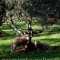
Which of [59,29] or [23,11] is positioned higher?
[23,11]

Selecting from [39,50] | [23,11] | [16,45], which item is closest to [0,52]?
[16,45]

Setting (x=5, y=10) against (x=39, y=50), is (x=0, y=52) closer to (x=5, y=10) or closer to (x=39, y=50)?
(x=39, y=50)

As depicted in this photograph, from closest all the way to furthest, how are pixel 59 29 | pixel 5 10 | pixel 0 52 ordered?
pixel 5 10 → pixel 0 52 → pixel 59 29

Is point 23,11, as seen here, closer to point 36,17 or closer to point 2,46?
point 36,17

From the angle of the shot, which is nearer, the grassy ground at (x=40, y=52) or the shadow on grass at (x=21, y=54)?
the grassy ground at (x=40, y=52)

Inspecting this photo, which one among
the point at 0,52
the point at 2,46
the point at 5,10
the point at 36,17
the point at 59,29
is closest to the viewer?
the point at 5,10

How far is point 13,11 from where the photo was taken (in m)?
21.7

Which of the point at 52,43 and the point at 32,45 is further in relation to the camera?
the point at 52,43

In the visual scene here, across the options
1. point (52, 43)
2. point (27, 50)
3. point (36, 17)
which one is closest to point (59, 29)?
point (52, 43)

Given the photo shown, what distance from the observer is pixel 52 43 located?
2603 cm

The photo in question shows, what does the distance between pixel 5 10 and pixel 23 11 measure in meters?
1.28

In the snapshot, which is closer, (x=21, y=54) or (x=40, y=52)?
(x=21, y=54)

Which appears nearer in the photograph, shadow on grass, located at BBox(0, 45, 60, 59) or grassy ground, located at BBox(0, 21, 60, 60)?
grassy ground, located at BBox(0, 21, 60, 60)

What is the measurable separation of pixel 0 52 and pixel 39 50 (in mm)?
2992
